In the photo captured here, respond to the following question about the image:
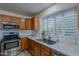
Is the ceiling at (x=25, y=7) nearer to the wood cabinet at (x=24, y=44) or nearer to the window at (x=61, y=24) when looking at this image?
the window at (x=61, y=24)

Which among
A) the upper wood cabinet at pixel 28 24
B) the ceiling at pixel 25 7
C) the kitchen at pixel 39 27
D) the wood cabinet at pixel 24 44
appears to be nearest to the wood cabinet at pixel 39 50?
the kitchen at pixel 39 27

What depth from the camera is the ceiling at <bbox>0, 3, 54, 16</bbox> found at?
1422 millimetres

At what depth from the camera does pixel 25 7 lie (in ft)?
5.05

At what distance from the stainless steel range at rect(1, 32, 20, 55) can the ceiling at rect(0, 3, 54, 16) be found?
0.45m

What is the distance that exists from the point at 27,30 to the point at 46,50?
54cm

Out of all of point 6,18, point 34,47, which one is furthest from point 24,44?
point 6,18

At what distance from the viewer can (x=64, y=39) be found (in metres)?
1.64

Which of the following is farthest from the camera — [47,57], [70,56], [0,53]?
[0,53]

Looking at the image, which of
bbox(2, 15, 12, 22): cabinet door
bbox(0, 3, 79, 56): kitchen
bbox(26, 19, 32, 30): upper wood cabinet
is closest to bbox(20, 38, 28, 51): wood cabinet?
bbox(0, 3, 79, 56): kitchen

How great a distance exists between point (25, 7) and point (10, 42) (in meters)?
0.74

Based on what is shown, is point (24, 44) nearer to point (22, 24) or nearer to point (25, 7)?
point (22, 24)

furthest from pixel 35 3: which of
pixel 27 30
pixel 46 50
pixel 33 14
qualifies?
pixel 46 50

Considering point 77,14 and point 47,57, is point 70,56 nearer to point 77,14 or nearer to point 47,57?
point 47,57

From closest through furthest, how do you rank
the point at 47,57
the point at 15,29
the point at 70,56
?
the point at 70,56
the point at 47,57
the point at 15,29
